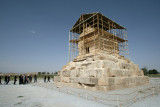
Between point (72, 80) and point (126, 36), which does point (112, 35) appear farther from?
point (72, 80)

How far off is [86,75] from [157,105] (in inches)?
218

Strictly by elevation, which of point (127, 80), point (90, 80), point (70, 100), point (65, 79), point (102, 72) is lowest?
point (70, 100)

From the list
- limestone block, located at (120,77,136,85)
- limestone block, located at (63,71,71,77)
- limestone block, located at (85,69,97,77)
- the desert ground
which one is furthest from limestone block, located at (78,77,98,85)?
limestone block, located at (120,77,136,85)

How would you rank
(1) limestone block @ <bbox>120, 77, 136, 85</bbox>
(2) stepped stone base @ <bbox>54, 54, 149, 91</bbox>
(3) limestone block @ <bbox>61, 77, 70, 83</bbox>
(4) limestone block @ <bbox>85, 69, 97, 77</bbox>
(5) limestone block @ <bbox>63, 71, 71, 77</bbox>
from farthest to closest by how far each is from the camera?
(5) limestone block @ <bbox>63, 71, 71, 77</bbox>, (3) limestone block @ <bbox>61, 77, 70, 83</bbox>, (1) limestone block @ <bbox>120, 77, 136, 85</bbox>, (4) limestone block @ <bbox>85, 69, 97, 77</bbox>, (2) stepped stone base @ <bbox>54, 54, 149, 91</bbox>

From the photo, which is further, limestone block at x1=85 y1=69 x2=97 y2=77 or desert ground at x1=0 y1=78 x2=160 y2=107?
limestone block at x1=85 y1=69 x2=97 y2=77

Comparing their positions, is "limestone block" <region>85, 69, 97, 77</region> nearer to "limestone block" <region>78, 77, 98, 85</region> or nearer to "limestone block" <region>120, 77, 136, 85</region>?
"limestone block" <region>78, 77, 98, 85</region>

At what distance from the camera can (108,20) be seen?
42.9 feet

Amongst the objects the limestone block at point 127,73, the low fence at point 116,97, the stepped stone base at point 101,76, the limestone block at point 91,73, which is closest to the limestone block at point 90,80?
the stepped stone base at point 101,76

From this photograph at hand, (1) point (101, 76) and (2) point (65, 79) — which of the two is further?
(2) point (65, 79)

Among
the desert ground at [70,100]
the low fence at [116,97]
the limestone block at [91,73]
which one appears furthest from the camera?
the limestone block at [91,73]

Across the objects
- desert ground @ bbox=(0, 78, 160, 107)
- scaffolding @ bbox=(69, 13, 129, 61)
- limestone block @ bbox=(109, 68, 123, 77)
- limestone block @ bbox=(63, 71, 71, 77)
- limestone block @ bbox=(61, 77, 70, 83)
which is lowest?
desert ground @ bbox=(0, 78, 160, 107)

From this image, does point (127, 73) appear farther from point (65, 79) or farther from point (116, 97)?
point (65, 79)

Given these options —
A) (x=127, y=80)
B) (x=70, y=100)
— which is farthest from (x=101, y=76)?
(x=70, y=100)

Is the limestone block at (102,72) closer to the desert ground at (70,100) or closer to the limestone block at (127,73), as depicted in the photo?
the desert ground at (70,100)
